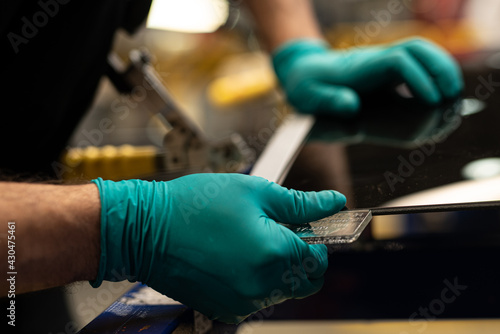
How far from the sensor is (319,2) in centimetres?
452

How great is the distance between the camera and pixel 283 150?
136cm

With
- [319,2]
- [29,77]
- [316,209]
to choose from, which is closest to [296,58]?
[29,77]

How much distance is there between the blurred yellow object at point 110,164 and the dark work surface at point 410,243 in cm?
55

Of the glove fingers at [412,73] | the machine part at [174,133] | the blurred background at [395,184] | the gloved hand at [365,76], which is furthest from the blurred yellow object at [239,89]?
the glove fingers at [412,73]

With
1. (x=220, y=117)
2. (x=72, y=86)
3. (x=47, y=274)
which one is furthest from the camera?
(x=220, y=117)

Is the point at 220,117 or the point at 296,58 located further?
the point at 220,117

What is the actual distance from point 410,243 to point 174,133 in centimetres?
82

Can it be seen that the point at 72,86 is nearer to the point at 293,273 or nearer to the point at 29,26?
the point at 29,26

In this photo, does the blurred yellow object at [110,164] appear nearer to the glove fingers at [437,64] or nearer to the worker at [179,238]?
the worker at [179,238]

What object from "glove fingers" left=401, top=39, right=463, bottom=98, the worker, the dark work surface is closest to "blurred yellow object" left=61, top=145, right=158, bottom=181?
the dark work surface

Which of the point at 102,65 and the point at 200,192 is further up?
the point at 200,192

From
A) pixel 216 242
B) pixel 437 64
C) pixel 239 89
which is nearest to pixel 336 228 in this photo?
pixel 216 242

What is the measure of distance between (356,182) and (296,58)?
3.16 ft

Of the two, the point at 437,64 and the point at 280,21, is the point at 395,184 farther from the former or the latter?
the point at 280,21
